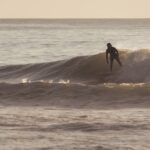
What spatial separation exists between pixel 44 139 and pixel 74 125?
5.76ft

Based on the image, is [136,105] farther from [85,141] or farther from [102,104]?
[85,141]

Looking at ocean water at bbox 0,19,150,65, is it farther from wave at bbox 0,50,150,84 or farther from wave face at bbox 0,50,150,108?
wave face at bbox 0,50,150,108

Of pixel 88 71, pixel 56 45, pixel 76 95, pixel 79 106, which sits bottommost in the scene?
pixel 79 106

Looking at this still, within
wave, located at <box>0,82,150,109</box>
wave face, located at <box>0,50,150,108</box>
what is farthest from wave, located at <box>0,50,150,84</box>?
wave, located at <box>0,82,150,109</box>

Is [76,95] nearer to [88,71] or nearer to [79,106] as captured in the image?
[79,106]

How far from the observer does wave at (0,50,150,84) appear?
26938 mm

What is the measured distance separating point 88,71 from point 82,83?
2.42m

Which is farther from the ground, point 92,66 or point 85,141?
point 92,66

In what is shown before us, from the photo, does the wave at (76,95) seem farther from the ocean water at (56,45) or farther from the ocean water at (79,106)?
the ocean water at (56,45)

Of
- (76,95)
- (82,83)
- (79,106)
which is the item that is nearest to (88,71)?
(82,83)

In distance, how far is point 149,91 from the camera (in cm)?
2248

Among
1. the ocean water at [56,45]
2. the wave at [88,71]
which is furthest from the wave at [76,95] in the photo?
the ocean water at [56,45]

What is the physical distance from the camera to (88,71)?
29453mm

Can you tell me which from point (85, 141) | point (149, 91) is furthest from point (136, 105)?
point (85, 141)
